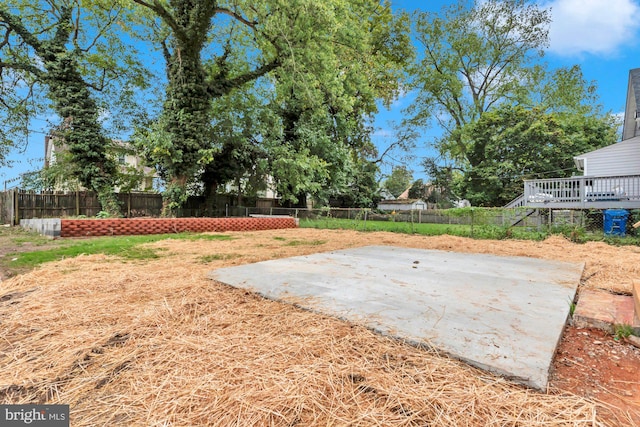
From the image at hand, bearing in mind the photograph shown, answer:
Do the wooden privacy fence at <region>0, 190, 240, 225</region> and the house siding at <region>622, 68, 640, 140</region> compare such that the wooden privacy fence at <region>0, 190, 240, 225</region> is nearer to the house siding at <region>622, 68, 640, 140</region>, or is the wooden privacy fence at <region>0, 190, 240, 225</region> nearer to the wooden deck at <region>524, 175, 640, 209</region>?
the wooden deck at <region>524, 175, 640, 209</region>

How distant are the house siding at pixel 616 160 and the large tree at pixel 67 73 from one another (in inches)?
856

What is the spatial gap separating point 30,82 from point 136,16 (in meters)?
5.68

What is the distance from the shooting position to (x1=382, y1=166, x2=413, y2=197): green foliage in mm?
24984

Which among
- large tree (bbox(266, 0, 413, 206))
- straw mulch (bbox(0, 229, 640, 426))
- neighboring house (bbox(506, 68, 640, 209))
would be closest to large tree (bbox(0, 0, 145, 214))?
large tree (bbox(266, 0, 413, 206))

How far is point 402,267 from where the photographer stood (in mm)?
4066

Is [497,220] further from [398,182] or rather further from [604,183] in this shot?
[398,182]

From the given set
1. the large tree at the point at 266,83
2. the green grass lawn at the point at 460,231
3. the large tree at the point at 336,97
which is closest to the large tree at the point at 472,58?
the large tree at the point at 336,97

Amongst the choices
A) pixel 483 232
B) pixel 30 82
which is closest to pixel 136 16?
pixel 30 82

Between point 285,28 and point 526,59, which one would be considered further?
point 526,59

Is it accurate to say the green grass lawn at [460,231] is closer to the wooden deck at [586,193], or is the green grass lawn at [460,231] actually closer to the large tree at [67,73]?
the wooden deck at [586,193]

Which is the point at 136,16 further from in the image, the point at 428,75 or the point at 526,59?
the point at 526,59

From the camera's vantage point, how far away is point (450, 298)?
2.64 meters

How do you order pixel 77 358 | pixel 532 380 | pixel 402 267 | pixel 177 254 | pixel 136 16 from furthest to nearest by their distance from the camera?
pixel 136 16 < pixel 177 254 < pixel 402 267 < pixel 77 358 < pixel 532 380

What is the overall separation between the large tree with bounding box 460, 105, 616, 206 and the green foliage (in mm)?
5099
